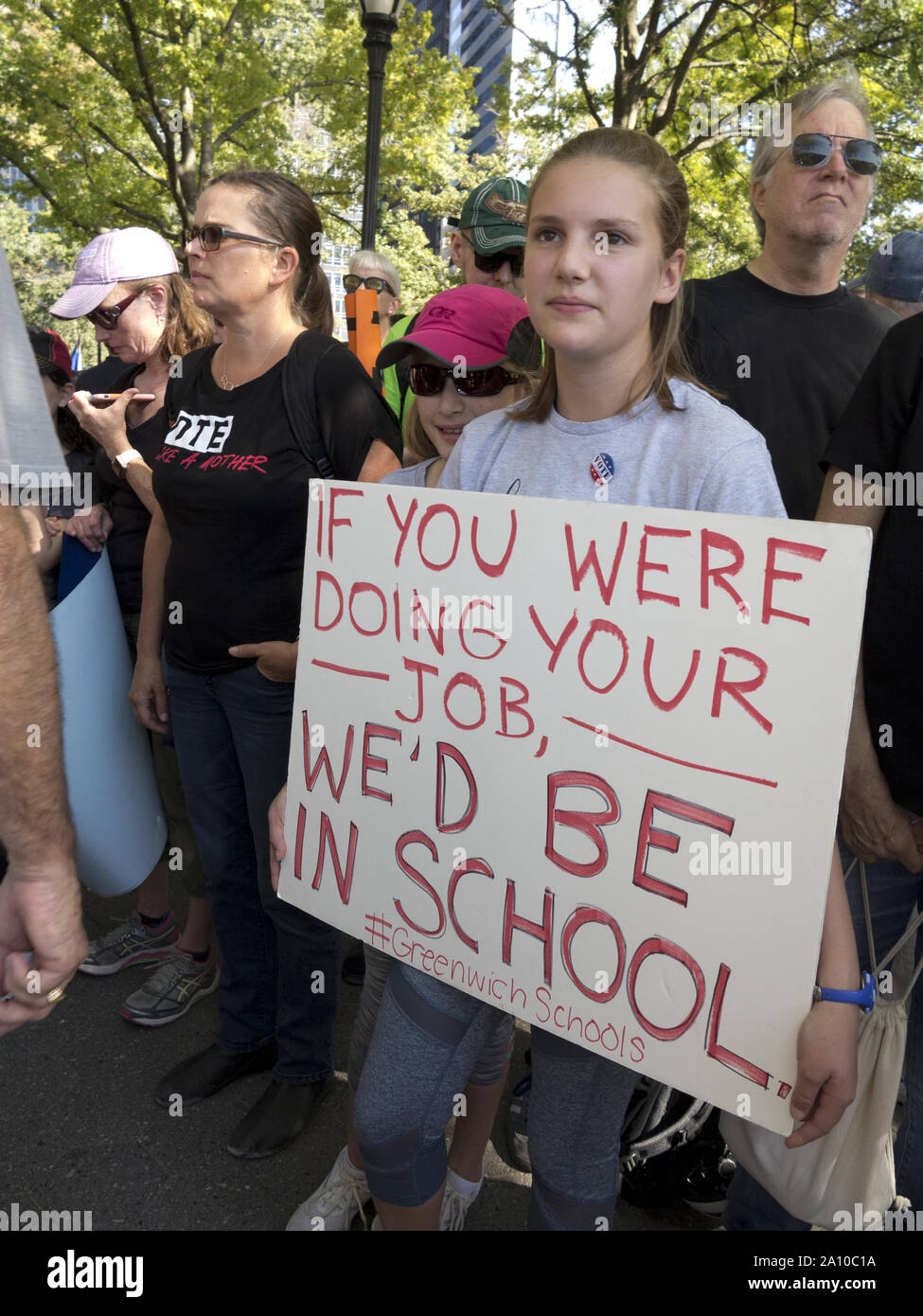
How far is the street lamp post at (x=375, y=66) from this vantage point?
653 centimetres

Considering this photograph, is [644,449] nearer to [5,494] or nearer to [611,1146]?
[5,494]

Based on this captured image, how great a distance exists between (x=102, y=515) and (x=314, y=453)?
1120 mm

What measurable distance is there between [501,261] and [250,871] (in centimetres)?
212

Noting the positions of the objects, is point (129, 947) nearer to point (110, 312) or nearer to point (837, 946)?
point (110, 312)

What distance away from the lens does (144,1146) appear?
249cm

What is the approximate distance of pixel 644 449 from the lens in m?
1.50

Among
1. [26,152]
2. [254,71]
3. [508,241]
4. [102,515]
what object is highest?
[254,71]

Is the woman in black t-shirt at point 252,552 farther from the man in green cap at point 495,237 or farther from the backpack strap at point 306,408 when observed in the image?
the man in green cap at point 495,237

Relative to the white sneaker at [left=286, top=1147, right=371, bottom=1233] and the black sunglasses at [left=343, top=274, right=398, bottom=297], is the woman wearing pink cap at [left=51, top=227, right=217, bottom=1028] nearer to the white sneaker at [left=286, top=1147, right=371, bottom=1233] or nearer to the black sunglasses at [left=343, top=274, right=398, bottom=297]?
the white sneaker at [left=286, top=1147, right=371, bottom=1233]

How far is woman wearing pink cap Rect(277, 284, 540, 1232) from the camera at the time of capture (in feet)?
6.68

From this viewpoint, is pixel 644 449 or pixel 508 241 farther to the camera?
pixel 508 241

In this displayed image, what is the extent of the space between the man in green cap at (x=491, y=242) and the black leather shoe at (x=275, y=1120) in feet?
6.58

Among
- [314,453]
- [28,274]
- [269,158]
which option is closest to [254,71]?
[269,158]
